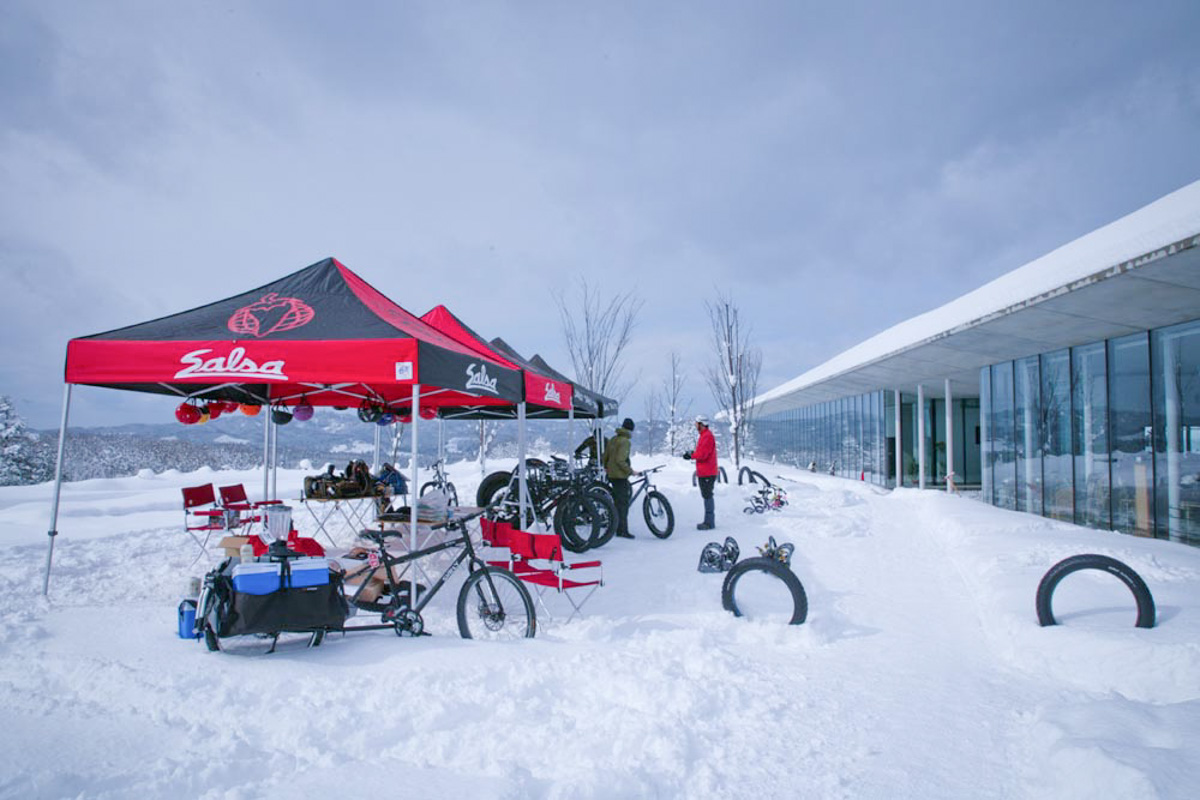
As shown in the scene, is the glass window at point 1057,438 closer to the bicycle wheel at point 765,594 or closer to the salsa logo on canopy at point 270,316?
the bicycle wheel at point 765,594

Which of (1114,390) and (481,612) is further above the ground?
(1114,390)

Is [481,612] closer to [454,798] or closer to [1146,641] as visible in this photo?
[454,798]

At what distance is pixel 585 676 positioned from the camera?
142 inches

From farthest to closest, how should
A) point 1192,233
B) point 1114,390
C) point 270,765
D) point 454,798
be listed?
point 1114,390
point 1192,233
point 270,765
point 454,798

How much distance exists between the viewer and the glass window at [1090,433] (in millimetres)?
10438

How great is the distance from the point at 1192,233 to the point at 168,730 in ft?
28.6

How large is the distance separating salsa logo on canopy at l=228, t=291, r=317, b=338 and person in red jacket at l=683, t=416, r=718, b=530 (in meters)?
5.98

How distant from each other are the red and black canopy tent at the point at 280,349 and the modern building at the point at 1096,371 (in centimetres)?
723

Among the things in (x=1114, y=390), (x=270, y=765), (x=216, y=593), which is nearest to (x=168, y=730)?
(x=270, y=765)

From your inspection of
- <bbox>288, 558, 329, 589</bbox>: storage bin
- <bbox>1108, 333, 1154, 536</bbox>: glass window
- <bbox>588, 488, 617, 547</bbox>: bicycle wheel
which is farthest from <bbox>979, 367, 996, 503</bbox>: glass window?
<bbox>288, 558, 329, 589</bbox>: storage bin

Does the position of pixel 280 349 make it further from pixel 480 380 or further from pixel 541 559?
pixel 541 559

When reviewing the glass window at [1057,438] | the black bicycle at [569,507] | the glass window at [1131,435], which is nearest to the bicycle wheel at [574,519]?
the black bicycle at [569,507]

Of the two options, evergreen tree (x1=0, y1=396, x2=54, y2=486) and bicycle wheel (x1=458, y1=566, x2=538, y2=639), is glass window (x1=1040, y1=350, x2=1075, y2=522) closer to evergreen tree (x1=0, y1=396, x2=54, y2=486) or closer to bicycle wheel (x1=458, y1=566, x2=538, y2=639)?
bicycle wheel (x1=458, y1=566, x2=538, y2=639)

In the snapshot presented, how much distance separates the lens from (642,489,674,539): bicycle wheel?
9344mm
